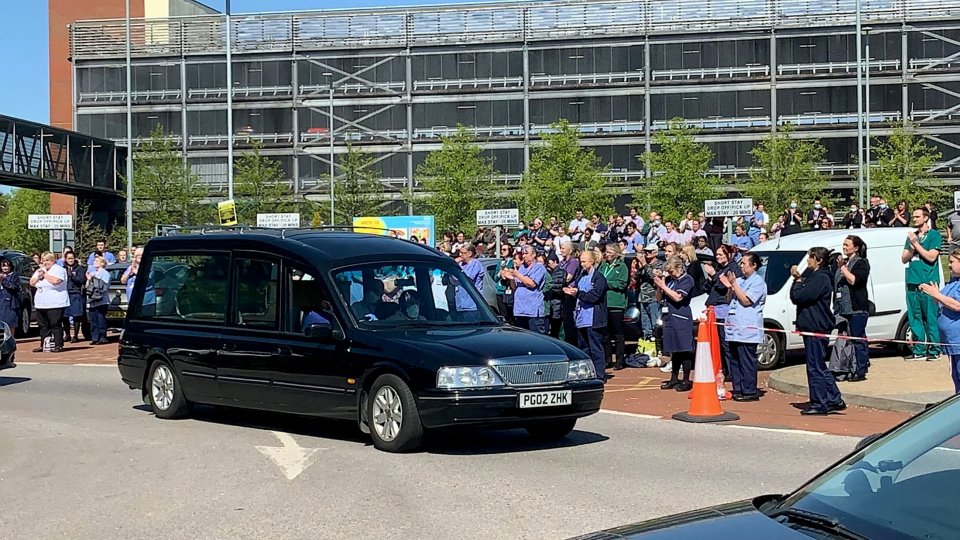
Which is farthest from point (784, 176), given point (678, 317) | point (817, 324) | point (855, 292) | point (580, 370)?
point (580, 370)

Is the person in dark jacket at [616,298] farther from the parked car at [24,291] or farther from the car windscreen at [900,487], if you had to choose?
the car windscreen at [900,487]

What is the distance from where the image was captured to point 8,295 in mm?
23734

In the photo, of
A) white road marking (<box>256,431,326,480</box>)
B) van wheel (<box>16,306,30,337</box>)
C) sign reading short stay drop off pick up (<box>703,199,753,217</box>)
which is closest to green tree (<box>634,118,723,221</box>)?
sign reading short stay drop off pick up (<box>703,199,753,217</box>)

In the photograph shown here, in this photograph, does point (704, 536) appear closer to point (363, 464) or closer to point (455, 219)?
point (363, 464)

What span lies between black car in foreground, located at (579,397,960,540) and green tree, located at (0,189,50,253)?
279 ft

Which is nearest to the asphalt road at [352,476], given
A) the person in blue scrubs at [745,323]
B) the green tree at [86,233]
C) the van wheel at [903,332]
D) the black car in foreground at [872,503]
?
the person in blue scrubs at [745,323]

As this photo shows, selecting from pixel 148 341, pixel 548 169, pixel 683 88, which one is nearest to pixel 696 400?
pixel 148 341

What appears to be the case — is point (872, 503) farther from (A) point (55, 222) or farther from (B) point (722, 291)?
(A) point (55, 222)

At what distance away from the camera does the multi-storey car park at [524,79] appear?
221ft

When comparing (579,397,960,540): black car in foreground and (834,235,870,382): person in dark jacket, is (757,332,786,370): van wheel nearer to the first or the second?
(834,235,870,382): person in dark jacket

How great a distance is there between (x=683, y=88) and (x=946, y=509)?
221ft

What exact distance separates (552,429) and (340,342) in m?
2.22

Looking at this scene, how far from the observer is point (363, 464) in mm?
10375

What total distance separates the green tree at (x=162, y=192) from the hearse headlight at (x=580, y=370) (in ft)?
167
